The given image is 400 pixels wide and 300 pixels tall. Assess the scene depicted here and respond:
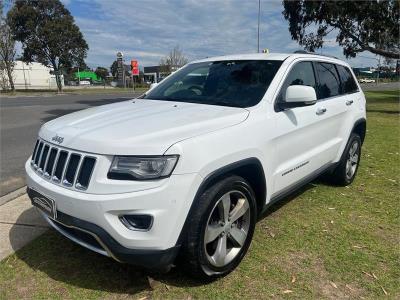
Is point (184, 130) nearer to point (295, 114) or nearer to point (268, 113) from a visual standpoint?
point (268, 113)

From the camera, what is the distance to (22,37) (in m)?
44.8

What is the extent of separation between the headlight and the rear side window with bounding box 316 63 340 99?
8.88 ft

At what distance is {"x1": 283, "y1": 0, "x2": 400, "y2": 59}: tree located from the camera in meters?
20.6

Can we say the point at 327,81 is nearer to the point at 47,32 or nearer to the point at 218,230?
the point at 218,230

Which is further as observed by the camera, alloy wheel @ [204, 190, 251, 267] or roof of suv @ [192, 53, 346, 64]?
roof of suv @ [192, 53, 346, 64]

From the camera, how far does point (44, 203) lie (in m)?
Answer: 3.21

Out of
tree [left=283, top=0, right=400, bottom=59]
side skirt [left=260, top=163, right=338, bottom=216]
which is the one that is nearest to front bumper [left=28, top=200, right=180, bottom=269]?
side skirt [left=260, top=163, right=338, bottom=216]

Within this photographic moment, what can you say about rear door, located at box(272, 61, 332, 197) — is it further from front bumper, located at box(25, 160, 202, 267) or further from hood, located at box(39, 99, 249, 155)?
front bumper, located at box(25, 160, 202, 267)

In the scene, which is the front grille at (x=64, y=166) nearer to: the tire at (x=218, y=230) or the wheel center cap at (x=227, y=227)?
the tire at (x=218, y=230)

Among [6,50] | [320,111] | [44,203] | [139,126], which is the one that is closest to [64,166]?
[44,203]

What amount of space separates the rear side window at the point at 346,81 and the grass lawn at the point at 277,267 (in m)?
1.68

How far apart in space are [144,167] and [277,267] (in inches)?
63.1

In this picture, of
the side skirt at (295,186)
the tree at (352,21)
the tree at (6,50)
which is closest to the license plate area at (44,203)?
the side skirt at (295,186)

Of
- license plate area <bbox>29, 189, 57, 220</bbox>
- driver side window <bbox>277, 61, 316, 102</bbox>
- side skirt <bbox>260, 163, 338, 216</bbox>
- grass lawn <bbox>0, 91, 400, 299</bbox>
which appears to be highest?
driver side window <bbox>277, 61, 316, 102</bbox>
